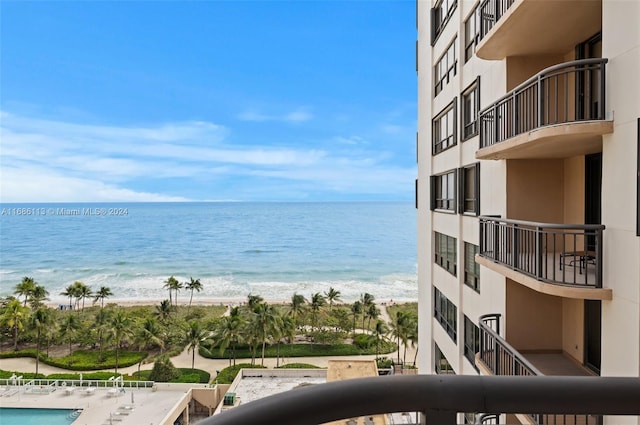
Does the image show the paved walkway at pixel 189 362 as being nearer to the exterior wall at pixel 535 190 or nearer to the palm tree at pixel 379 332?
the palm tree at pixel 379 332

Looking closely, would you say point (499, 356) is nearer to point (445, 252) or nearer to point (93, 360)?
point (445, 252)

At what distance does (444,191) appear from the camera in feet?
34.0

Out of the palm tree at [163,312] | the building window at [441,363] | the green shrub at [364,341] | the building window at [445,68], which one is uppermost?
the building window at [445,68]

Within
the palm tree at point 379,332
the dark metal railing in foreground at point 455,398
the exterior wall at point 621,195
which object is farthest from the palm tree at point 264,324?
the dark metal railing in foreground at point 455,398

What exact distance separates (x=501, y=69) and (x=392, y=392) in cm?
689

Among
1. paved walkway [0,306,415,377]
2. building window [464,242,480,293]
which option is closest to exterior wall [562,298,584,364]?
building window [464,242,480,293]

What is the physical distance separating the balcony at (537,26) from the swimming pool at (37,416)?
1876 centimetres

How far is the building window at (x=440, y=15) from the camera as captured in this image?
988 cm

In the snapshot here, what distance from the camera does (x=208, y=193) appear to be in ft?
329

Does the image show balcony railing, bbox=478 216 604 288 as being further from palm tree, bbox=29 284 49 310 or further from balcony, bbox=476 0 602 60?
palm tree, bbox=29 284 49 310

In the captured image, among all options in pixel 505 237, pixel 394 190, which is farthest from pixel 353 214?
pixel 505 237

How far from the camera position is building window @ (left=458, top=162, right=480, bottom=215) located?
7742 millimetres

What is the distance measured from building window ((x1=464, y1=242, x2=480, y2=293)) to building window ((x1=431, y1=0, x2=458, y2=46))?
5.65 metres

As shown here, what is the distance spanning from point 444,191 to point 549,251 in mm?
4257
